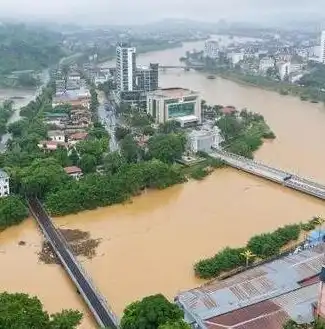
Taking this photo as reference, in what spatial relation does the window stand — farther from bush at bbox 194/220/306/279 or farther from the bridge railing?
bush at bbox 194/220/306/279

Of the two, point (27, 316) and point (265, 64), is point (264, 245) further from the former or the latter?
point (265, 64)

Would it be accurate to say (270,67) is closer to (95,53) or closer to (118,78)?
(118,78)

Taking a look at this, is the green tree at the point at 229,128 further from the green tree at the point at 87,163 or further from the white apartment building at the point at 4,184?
the white apartment building at the point at 4,184

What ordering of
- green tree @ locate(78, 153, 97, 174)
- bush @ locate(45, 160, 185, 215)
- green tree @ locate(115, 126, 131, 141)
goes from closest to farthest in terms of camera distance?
bush @ locate(45, 160, 185, 215)
green tree @ locate(78, 153, 97, 174)
green tree @ locate(115, 126, 131, 141)

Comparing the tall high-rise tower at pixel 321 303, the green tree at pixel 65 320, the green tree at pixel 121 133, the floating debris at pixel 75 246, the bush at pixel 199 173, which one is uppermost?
the tall high-rise tower at pixel 321 303

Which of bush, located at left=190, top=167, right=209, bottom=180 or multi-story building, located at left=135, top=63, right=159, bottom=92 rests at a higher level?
multi-story building, located at left=135, top=63, right=159, bottom=92

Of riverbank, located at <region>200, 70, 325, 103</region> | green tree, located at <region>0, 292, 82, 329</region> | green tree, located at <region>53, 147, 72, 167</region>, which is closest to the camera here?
green tree, located at <region>0, 292, 82, 329</region>

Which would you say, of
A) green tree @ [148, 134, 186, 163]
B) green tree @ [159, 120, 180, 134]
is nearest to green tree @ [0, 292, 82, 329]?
green tree @ [148, 134, 186, 163]

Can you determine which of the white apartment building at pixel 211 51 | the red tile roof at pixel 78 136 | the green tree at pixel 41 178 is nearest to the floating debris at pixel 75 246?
the green tree at pixel 41 178
